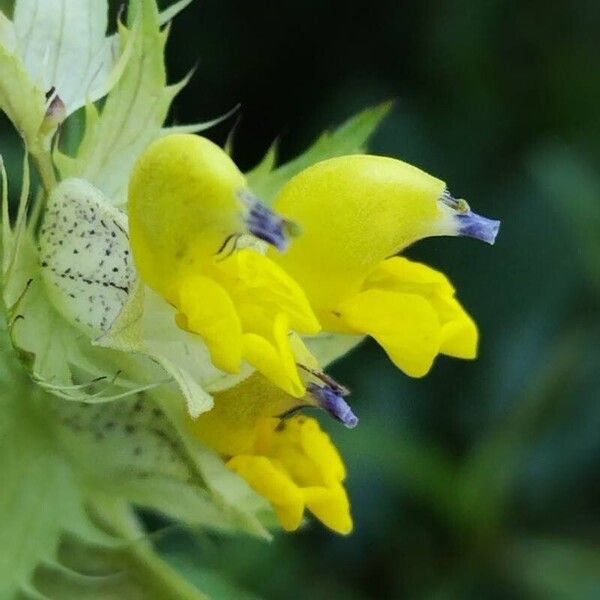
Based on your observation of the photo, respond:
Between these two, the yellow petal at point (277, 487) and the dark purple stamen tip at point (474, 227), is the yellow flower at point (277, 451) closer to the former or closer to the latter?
the yellow petal at point (277, 487)

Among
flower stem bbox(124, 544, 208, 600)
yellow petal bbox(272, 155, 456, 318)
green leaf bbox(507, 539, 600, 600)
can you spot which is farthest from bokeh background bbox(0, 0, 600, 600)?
yellow petal bbox(272, 155, 456, 318)

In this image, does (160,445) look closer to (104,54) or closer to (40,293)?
(40,293)

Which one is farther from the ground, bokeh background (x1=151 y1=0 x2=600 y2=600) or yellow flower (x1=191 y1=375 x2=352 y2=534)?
yellow flower (x1=191 y1=375 x2=352 y2=534)

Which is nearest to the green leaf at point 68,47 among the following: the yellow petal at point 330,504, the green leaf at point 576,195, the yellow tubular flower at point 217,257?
the yellow tubular flower at point 217,257

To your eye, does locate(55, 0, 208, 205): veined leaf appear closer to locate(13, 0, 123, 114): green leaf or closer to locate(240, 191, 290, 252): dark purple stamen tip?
locate(13, 0, 123, 114): green leaf

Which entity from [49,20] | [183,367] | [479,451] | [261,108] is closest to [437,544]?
[479,451]

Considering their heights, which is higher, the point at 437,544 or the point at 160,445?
the point at 160,445

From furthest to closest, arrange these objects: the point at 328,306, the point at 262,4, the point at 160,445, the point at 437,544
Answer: the point at 262,4 → the point at 437,544 → the point at 160,445 → the point at 328,306
